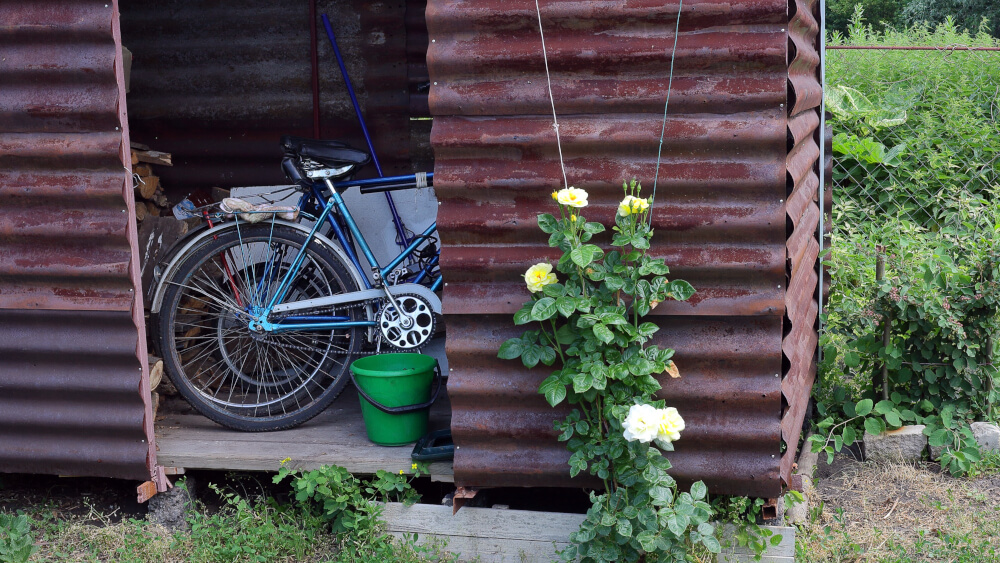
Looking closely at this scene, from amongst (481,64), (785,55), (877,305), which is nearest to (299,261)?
(481,64)

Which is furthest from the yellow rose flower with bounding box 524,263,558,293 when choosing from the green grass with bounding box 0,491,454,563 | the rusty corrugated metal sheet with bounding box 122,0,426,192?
the rusty corrugated metal sheet with bounding box 122,0,426,192

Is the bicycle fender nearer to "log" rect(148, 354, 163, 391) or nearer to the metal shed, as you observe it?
"log" rect(148, 354, 163, 391)

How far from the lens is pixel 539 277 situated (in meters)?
2.79

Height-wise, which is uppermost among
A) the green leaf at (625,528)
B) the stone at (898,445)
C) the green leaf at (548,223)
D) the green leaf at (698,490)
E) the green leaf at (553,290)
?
the green leaf at (548,223)

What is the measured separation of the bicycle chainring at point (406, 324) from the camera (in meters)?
4.04

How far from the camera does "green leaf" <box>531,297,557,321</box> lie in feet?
9.09

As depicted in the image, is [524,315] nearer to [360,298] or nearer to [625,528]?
[625,528]

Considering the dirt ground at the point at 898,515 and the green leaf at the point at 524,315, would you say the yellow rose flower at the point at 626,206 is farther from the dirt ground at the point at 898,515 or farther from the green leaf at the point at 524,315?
the dirt ground at the point at 898,515

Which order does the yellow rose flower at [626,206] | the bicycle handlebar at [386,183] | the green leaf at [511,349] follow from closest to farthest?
the yellow rose flower at [626,206] → the green leaf at [511,349] → the bicycle handlebar at [386,183]

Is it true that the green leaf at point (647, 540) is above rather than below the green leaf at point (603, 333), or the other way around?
below

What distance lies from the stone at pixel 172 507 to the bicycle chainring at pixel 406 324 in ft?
3.76

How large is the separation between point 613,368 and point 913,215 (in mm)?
5697

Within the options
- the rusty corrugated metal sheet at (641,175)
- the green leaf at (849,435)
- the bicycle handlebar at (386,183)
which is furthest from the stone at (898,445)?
the bicycle handlebar at (386,183)

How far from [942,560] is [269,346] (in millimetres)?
3571
